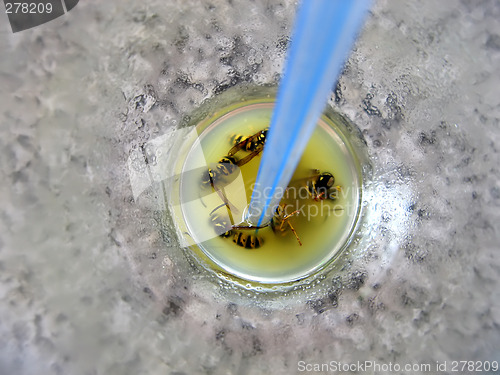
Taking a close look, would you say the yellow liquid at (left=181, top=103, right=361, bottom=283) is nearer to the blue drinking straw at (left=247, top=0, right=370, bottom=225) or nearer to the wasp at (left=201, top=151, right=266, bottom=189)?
the wasp at (left=201, top=151, right=266, bottom=189)

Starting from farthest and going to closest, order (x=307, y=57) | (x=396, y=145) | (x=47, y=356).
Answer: (x=396, y=145)
(x=47, y=356)
(x=307, y=57)

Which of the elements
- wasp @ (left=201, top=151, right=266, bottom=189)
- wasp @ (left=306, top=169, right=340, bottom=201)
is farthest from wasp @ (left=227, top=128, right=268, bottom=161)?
wasp @ (left=306, top=169, right=340, bottom=201)

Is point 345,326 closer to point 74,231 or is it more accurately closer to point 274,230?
point 274,230

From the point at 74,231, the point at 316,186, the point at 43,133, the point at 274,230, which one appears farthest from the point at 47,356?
the point at 316,186

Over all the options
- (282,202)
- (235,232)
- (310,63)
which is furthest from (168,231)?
(310,63)

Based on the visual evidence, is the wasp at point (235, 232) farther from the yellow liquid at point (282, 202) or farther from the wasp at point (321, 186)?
the wasp at point (321, 186)

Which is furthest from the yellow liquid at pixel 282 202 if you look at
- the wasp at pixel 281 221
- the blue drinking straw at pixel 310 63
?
the blue drinking straw at pixel 310 63
